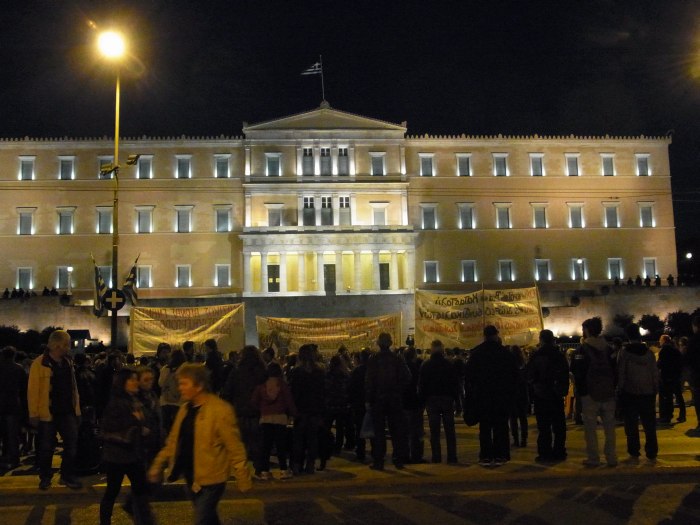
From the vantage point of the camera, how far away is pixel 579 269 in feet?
178

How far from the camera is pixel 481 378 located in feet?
32.5

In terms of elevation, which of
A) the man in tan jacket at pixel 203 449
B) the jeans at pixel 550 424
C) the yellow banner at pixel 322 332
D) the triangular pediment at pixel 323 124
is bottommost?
the jeans at pixel 550 424

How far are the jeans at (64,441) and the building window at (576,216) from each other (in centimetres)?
4968

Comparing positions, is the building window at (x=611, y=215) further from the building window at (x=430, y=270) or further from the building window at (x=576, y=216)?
the building window at (x=430, y=270)

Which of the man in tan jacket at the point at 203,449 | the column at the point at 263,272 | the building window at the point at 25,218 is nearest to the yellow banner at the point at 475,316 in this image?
the man in tan jacket at the point at 203,449

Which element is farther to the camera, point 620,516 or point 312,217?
point 312,217

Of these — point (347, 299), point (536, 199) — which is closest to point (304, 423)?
point (347, 299)

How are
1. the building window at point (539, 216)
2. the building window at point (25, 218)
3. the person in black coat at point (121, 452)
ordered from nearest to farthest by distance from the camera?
the person in black coat at point (121, 452) → the building window at point (25, 218) → the building window at point (539, 216)

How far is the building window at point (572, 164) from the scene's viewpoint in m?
55.6

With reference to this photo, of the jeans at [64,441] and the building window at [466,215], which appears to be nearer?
the jeans at [64,441]

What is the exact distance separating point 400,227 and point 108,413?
45.4m

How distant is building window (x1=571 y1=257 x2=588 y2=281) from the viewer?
177 ft

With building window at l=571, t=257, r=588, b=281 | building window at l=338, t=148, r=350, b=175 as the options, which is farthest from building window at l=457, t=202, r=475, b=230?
building window at l=338, t=148, r=350, b=175

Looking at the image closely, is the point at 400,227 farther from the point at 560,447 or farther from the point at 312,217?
the point at 560,447
